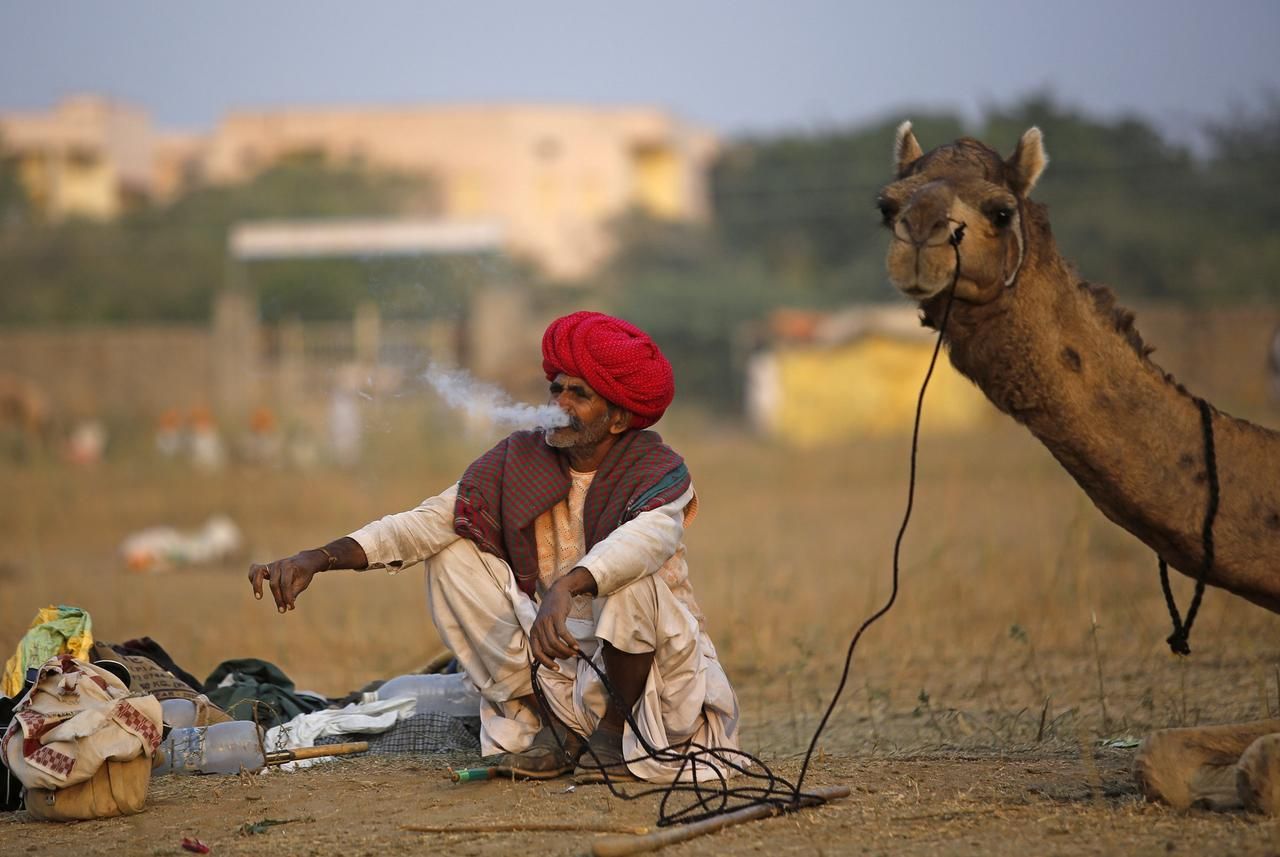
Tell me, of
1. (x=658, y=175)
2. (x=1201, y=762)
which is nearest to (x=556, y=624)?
(x=1201, y=762)

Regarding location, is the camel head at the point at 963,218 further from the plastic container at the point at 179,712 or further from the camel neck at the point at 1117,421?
the plastic container at the point at 179,712

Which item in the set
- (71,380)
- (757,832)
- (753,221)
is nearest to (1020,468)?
(757,832)

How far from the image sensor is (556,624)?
446 cm

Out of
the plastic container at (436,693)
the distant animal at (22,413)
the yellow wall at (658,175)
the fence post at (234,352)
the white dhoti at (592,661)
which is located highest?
the yellow wall at (658,175)

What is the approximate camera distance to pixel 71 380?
96.3 ft

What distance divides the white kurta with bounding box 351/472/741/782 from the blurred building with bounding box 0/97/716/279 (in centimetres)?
4191

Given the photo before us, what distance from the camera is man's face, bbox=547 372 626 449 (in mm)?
5023

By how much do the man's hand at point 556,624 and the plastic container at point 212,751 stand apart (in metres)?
1.55

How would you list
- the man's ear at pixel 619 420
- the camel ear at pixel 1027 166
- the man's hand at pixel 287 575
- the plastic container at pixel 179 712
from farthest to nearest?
the plastic container at pixel 179 712 → the man's ear at pixel 619 420 → the man's hand at pixel 287 575 → the camel ear at pixel 1027 166

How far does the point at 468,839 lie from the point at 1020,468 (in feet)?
49.6

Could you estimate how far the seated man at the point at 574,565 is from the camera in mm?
4852

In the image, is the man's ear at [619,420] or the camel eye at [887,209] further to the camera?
the man's ear at [619,420]

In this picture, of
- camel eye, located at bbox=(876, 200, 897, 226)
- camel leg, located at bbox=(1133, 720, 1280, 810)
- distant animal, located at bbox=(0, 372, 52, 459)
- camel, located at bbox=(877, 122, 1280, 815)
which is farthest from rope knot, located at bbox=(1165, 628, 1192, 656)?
distant animal, located at bbox=(0, 372, 52, 459)

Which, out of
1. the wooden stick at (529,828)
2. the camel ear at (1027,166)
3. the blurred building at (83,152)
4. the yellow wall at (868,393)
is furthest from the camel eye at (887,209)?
the blurred building at (83,152)
